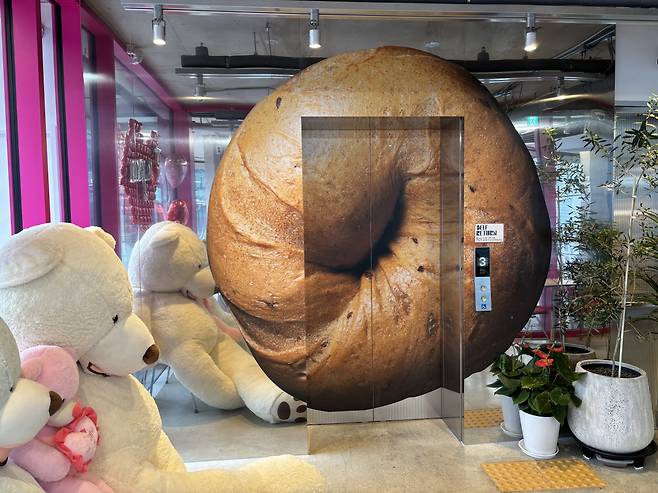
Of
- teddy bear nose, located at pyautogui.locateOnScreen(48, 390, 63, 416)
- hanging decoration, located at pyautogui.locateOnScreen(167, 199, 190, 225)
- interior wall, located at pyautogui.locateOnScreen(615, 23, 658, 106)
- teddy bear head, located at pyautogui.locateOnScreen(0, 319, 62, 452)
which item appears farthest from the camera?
interior wall, located at pyautogui.locateOnScreen(615, 23, 658, 106)

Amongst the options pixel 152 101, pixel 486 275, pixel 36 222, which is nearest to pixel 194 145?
pixel 152 101

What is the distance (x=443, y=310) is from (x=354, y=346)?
678mm

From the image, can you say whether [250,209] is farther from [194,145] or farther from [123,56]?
[123,56]

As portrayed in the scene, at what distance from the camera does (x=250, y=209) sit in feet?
9.59

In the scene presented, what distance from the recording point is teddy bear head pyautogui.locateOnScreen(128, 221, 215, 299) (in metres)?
2.91

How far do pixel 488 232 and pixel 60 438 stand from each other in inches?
100

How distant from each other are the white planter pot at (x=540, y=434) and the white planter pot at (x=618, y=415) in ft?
0.64

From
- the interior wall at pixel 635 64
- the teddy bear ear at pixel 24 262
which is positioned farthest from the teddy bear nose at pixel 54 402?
the interior wall at pixel 635 64

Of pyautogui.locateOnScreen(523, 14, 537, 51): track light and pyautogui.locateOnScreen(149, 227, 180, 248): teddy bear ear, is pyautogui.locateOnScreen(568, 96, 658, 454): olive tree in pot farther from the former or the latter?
pyautogui.locateOnScreen(149, 227, 180, 248): teddy bear ear

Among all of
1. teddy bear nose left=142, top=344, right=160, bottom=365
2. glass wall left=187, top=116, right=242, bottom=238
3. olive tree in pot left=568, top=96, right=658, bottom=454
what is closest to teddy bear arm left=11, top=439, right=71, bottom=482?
teddy bear nose left=142, top=344, right=160, bottom=365

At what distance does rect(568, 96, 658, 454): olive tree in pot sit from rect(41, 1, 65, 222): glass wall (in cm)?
331

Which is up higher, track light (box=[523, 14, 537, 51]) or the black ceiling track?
track light (box=[523, 14, 537, 51])

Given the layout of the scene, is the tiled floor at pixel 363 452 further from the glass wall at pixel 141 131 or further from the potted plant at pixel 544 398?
the glass wall at pixel 141 131

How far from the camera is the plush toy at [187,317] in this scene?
2.92m
